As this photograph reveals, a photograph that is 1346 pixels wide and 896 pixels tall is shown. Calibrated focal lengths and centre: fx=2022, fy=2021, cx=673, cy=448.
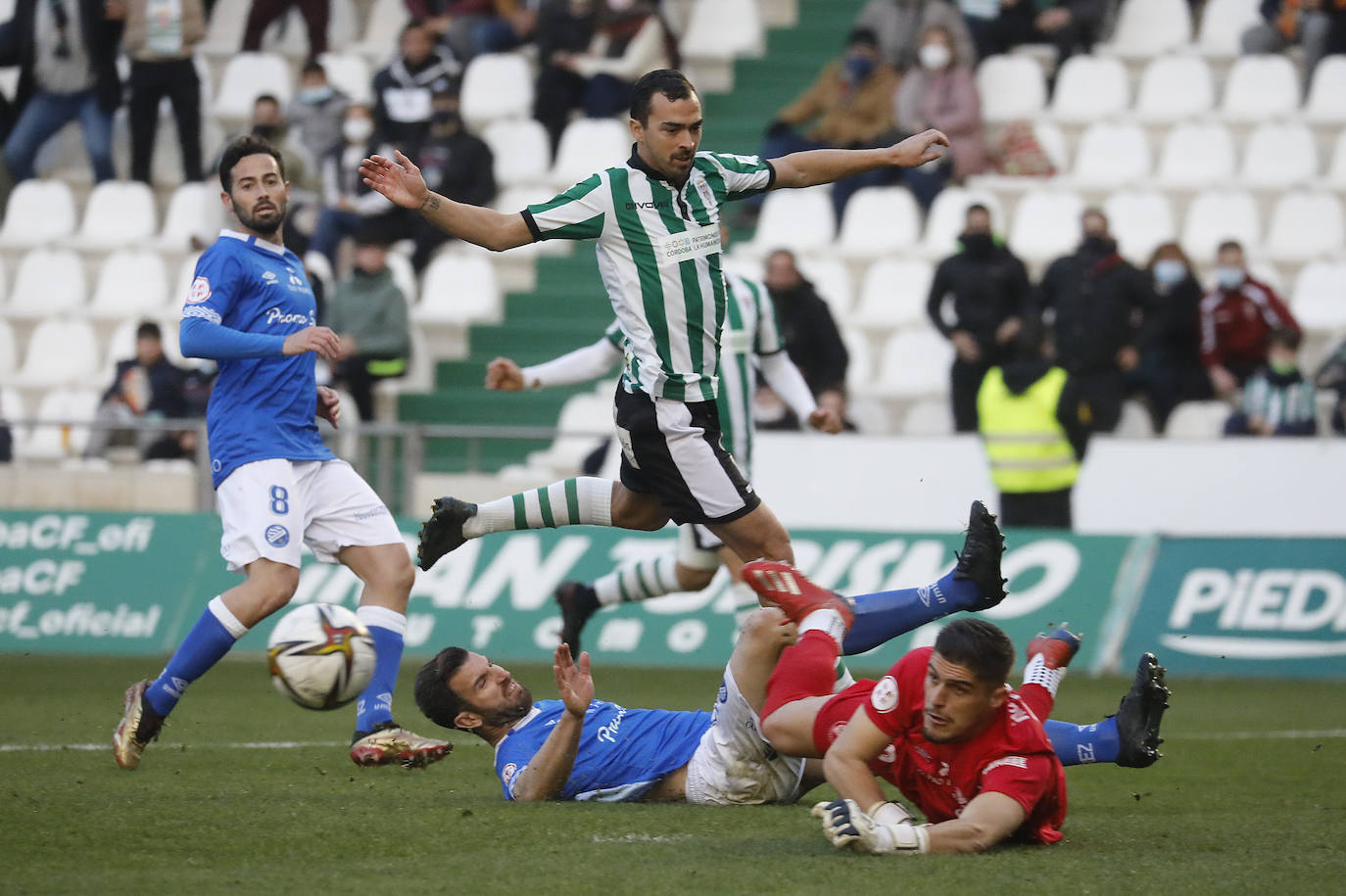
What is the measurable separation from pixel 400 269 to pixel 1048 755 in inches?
499

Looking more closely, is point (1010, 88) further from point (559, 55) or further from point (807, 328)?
point (807, 328)

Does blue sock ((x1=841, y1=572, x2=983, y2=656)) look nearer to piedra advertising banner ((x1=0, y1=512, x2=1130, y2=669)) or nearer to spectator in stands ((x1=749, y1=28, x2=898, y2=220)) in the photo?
piedra advertising banner ((x1=0, y1=512, x2=1130, y2=669))

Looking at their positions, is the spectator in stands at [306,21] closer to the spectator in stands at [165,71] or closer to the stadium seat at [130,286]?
the spectator in stands at [165,71]

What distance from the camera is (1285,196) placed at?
16422 mm

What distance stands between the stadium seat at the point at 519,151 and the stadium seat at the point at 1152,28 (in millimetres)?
5210

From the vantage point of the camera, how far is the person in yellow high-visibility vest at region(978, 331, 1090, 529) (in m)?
13.2

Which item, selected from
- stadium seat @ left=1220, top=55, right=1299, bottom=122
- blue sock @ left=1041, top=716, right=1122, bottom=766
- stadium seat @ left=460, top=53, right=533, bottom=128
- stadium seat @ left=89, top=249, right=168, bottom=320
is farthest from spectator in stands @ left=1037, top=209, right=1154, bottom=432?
stadium seat @ left=89, top=249, right=168, bottom=320

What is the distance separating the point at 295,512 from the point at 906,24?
11.0 metres

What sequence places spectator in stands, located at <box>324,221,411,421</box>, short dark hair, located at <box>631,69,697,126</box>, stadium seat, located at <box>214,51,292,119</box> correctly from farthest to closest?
1. stadium seat, located at <box>214,51,292,119</box>
2. spectator in stands, located at <box>324,221,411,421</box>
3. short dark hair, located at <box>631,69,697,126</box>

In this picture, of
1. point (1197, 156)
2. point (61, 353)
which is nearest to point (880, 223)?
point (1197, 156)

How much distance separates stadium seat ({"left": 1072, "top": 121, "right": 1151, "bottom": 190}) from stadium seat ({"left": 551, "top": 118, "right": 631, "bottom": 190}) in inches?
161

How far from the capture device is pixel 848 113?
17109 millimetres

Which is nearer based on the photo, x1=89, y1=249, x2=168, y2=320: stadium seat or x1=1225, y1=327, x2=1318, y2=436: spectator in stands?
x1=1225, y1=327, x2=1318, y2=436: spectator in stands

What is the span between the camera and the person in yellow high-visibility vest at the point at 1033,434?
519 inches
